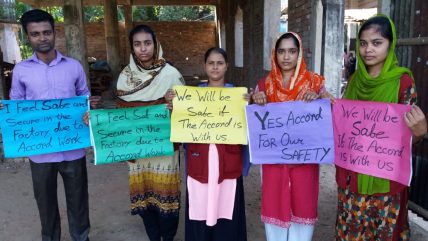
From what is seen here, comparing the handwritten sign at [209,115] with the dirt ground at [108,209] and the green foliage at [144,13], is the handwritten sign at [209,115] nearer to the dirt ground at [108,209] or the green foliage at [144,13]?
the dirt ground at [108,209]

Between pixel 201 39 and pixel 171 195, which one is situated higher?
pixel 201 39

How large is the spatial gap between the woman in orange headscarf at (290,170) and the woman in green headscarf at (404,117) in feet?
0.65

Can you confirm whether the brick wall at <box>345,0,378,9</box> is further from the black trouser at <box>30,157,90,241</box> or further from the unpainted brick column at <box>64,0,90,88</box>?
the black trouser at <box>30,157,90,241</box>

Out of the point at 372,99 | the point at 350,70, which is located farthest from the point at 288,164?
the point at 350,70

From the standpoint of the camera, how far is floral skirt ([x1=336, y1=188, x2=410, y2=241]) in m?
1.95

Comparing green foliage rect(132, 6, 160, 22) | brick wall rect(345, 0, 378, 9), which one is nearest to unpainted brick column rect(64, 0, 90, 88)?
brick wall rect(345, 0, 378, 9)

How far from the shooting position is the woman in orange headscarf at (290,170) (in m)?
2.07

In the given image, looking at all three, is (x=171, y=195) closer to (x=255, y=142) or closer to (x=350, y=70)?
(x=255, y=142)

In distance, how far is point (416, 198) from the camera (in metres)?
2.50

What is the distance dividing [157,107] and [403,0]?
1856 mm

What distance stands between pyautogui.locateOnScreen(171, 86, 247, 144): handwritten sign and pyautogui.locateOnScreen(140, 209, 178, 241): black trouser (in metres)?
0.72

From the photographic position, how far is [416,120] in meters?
1.74

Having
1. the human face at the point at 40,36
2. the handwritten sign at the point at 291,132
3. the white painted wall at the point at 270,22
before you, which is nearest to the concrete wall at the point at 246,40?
the white painted wall at the point at 270,22

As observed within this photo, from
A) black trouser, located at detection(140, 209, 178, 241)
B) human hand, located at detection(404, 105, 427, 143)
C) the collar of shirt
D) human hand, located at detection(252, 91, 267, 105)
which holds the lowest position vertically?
black trouser, located at detection(140, 209, 178, 241)
